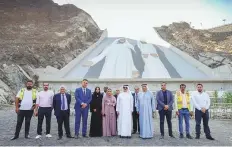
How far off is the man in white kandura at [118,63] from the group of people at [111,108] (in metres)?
10.1

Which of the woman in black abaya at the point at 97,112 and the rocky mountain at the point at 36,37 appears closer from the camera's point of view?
the woman in black abaya at the point at 97,112

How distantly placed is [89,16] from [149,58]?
71.2ft

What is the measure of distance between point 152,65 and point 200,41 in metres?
15.2

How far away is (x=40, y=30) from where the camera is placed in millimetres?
35938

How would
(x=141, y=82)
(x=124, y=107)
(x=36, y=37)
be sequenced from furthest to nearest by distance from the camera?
(x=36, y=37), (x=141, y=82), (x=124, y=107)

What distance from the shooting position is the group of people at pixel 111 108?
24.2ft

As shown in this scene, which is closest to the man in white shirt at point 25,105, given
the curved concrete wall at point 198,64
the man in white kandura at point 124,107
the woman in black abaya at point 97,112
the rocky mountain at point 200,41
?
the woman in black abaya at point 97,112

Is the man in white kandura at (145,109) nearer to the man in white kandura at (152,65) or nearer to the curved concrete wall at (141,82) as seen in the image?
the curved concrete wall at (141,82)

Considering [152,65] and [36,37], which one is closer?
[152,65]

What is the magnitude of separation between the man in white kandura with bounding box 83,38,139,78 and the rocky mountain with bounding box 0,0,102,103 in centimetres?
398

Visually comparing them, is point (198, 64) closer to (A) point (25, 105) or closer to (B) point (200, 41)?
(B) point (200, 41)

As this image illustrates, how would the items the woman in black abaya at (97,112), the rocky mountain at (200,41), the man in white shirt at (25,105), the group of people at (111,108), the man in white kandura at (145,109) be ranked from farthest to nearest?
the rocky mountain at (200,41), the woman in black abaya at (97,112), the man in white kandura at (145,109), the group of people at (111,108), the man in white shirt at (25,105)

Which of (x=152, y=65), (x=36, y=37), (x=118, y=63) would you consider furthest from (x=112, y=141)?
(x=36, y=37)

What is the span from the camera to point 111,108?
7.95 meters
